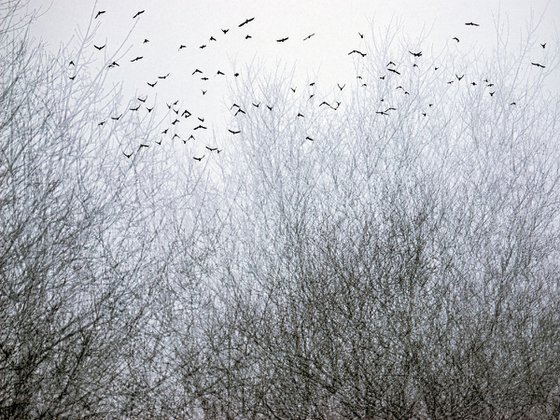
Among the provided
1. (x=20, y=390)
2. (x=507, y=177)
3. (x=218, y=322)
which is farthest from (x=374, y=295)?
(x=20, y=390)

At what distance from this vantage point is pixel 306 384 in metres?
8.09

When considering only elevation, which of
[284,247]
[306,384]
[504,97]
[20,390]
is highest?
[504,97]

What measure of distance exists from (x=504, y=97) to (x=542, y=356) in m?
4.25

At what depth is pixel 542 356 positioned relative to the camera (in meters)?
8.30

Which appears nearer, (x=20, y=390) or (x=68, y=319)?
(x=20, y=390)

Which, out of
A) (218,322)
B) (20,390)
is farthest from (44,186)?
(218,322)

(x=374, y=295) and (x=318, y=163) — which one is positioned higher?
(x=318, y=163)

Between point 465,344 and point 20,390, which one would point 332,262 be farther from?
point 20,390

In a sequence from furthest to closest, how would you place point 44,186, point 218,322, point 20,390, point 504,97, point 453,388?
point 504,97, point 218,322, point 453,388, point 44,186, point 20,390

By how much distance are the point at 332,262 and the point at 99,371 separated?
3.17 metres

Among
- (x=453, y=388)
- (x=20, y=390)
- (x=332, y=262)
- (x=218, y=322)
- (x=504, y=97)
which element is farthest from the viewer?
(x=504, y=97)

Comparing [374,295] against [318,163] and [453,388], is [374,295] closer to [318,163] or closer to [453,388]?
[453,388]

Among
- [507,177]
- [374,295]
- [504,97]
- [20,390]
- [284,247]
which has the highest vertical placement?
[504,97]

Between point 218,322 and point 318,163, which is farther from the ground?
point 318,163
